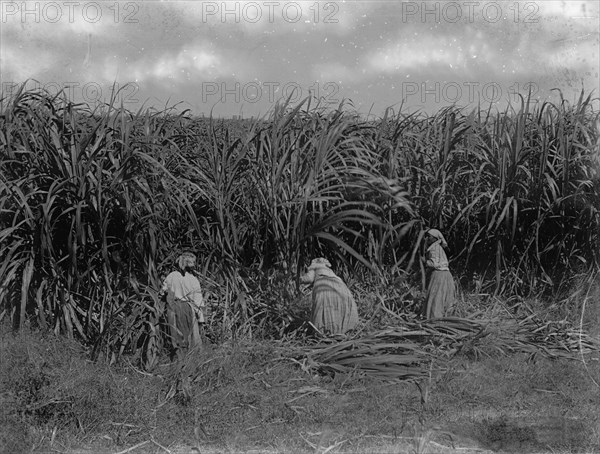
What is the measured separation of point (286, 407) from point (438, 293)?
1.05 metres

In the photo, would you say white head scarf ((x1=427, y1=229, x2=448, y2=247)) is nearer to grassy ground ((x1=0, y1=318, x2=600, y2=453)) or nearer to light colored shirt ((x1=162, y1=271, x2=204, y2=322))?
grassy ground ((x1=0, y1=318, x2=600, y2=453))

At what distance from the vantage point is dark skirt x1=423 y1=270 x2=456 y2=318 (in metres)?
4.26

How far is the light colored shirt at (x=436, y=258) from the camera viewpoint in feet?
13.9

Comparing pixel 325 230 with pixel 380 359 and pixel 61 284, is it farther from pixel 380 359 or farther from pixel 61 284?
pixel 61 284

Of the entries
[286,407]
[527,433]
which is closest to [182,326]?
[286,407]

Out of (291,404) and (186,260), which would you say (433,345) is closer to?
(291,404)

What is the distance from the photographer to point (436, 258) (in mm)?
4234

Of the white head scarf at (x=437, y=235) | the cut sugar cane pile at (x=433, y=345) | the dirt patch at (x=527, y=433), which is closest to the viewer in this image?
the dirt patch at (x=527, y=433)

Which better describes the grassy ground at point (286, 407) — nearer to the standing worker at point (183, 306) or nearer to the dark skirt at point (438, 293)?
the standing worker at point (183, 306)

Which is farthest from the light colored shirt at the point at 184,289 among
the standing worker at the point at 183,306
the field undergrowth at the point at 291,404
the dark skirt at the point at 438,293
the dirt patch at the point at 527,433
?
the dirt patch at the point at 527,433

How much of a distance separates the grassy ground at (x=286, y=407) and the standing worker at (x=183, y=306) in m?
0.13

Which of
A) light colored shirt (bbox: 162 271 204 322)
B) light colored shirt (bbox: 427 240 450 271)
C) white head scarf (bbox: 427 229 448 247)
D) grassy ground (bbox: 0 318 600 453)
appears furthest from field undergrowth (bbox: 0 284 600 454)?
white head scarf (bbox: 427 229 448 247)

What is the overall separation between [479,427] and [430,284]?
84 centimetres

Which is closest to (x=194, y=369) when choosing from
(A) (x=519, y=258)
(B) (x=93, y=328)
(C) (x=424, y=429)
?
(B) (x=93, y=328)
